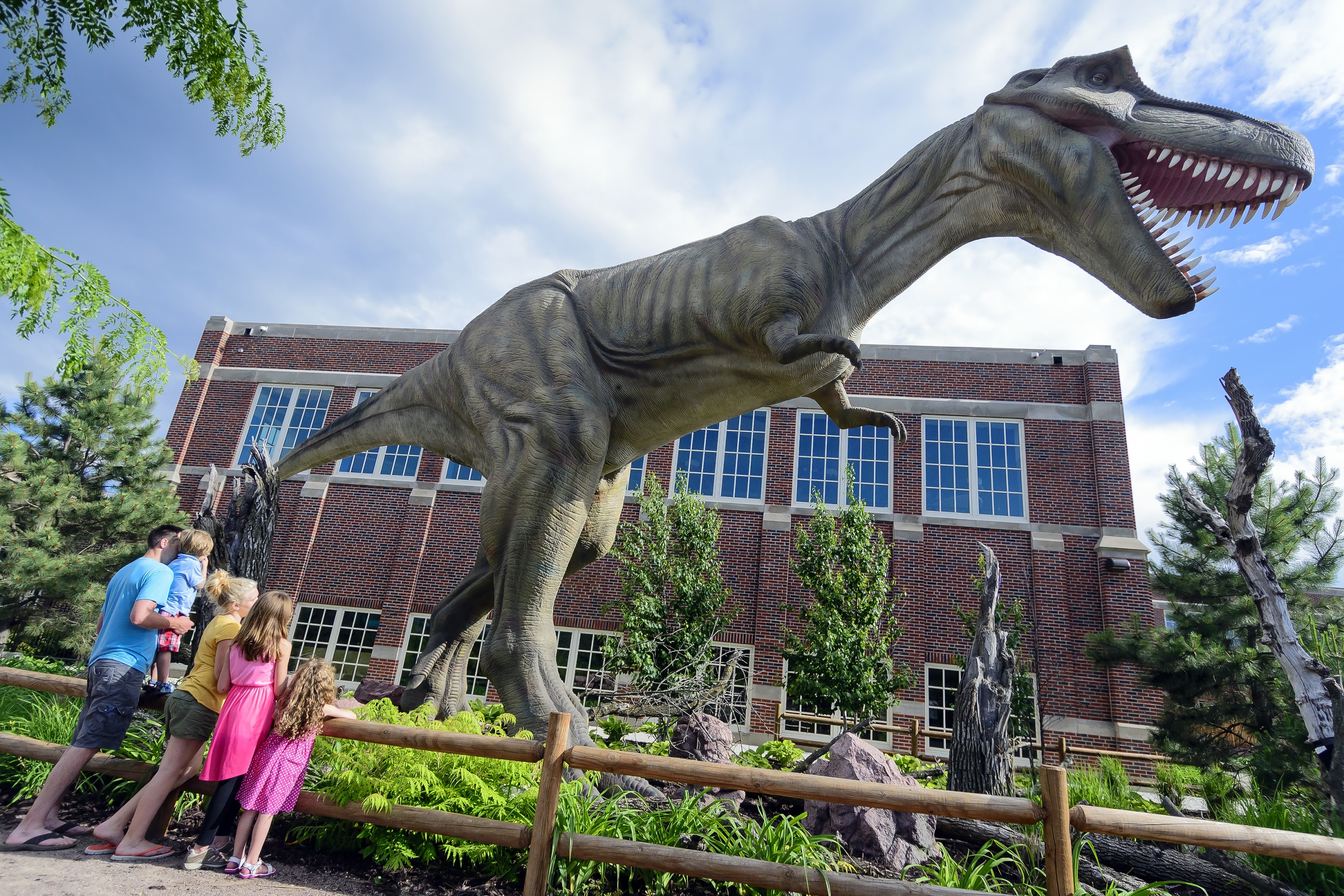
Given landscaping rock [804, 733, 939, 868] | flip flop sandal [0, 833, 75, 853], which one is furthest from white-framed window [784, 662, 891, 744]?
flip flop sandal [0, 833, 75, 853]

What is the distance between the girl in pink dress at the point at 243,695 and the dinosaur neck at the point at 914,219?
→ 2786 mm

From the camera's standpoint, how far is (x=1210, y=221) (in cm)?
286

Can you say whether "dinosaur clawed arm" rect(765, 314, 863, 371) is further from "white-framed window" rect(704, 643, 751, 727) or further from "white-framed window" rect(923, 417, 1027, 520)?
Result: "white-framed window" rect(923, 417, 1027, 520)

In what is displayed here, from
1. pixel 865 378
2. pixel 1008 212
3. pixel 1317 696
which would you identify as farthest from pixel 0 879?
pixel 865 378

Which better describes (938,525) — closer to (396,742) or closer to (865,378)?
(865,378)

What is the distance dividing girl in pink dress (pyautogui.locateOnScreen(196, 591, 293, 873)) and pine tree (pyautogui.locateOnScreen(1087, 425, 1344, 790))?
8.35m

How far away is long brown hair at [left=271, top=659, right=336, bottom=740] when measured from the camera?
118 inches

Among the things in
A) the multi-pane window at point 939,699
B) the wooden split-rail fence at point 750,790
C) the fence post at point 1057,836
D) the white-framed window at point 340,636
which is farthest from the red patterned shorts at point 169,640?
the multi-pane window at point 939,699

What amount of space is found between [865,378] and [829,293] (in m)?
11.7

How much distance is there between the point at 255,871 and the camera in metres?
2.80

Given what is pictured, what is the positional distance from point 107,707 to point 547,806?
78.5 inches

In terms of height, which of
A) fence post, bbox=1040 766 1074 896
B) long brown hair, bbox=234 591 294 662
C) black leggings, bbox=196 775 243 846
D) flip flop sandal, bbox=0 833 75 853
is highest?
long brown hair, bbox=234 591 294 662

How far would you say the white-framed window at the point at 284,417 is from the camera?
50.7ft

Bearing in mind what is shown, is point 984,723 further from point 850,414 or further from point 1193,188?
point 1193,188
